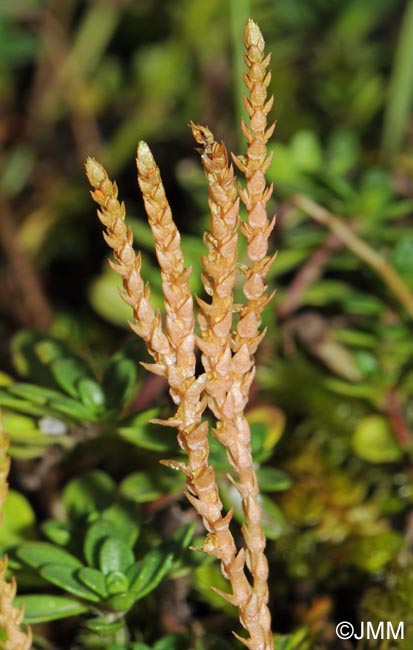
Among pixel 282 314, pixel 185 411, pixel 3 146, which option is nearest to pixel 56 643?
pixel 185 411

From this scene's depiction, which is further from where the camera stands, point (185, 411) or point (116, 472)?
point (116, 472)

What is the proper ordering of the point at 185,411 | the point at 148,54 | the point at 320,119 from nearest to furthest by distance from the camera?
the point at 185,411
the point at 320,119
the point at 148,54

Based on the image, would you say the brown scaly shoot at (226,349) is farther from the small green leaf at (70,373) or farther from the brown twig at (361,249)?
the brown twig at (361,249)

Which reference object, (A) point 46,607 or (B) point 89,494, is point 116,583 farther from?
(B) point 89,494

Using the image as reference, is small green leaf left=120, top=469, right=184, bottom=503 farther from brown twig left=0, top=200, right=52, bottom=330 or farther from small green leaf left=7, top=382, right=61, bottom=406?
brown twig left=0, top=200, right=52, bottom=330

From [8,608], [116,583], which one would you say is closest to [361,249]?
[116,583]

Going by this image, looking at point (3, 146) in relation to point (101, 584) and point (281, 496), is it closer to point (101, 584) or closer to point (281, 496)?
point (281, 496)

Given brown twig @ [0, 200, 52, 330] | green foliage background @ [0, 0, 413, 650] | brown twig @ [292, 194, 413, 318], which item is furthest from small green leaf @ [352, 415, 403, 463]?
brown twig @ [0, 200, 52, 330]

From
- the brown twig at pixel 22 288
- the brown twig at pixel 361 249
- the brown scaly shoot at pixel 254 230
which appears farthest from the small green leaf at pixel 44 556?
the brown twig at pixel 22 288
